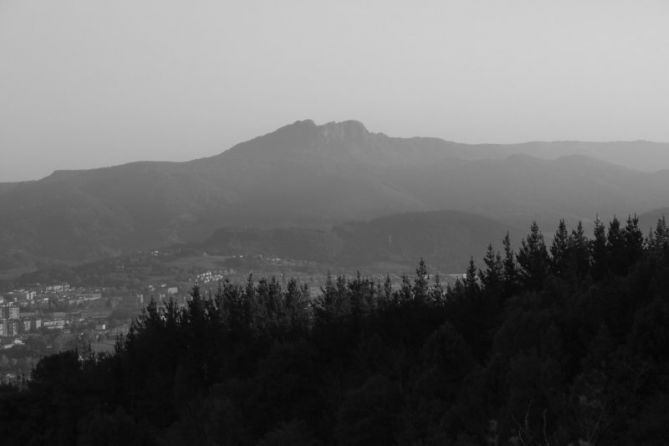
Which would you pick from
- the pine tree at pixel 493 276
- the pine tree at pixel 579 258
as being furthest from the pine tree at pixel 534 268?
the pine tree at pixel 579 258

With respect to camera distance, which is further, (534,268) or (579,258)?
(579,258)

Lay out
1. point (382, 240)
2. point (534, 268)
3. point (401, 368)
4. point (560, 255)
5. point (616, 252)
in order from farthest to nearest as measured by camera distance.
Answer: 1. point (382, 240)
2. point (560, 255)
3. point (534, 268)
4. point (616, 252)
5. point (401, 368)

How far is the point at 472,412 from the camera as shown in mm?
24594

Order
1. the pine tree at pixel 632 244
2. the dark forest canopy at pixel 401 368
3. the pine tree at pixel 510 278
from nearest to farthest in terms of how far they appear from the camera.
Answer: the dark forest canopy at pixel 401 368 → the pine tree at pixel 632 244 → the pine tree at pixel 510 278

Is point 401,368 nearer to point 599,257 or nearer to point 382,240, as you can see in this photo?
point 599,257

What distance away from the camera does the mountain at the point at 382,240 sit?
159 m

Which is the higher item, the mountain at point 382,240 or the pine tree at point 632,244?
the pine tree at point 632,244

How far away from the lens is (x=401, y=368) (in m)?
32.6

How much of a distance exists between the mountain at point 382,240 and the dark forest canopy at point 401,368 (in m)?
105

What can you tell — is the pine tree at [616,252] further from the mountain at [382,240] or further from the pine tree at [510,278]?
the mountain at [382,240]

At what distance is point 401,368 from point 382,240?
140 meters

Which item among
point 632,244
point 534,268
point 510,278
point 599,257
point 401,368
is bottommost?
point 401,368

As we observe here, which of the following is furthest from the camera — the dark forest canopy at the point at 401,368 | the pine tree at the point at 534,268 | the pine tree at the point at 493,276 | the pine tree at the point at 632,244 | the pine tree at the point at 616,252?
the pine tree at the point at 493,276

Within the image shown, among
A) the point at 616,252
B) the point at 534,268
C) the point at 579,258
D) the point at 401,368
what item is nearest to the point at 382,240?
the point at 579,258
